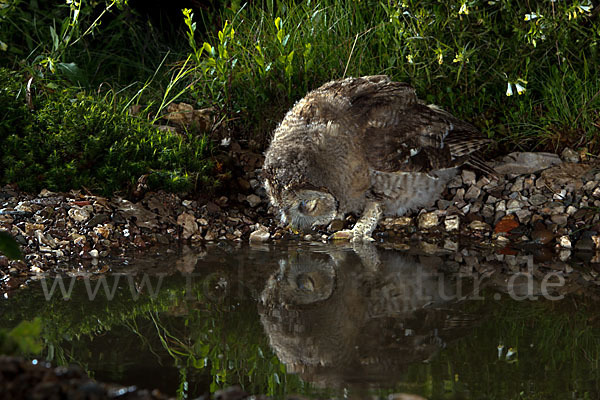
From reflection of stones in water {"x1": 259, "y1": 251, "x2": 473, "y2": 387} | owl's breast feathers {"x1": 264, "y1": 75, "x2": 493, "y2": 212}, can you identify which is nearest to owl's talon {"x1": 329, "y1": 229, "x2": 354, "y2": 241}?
owl's breast feathers {"x1": 264, "y1": 75, "x2": 493, "y2": 212}

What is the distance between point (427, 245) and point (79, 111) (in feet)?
8.35

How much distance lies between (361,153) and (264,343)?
6.18 ft

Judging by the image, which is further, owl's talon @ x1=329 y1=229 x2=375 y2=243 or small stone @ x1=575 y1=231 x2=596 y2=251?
owl's talon @ x1=329 y1=229 x2=375 y2=243

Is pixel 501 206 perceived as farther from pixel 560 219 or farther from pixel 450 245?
pixel 450 245

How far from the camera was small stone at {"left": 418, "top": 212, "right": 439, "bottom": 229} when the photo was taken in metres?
4.88

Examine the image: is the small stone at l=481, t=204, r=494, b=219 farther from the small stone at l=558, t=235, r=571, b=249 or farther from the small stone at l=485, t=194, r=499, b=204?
the small stone at l=558, t=235, r=571, b=249

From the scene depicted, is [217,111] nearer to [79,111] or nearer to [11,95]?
[79,111]

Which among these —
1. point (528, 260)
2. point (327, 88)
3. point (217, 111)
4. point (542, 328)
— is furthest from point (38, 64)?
point (542, 328)

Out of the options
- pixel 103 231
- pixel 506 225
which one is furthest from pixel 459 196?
pixel 103 231

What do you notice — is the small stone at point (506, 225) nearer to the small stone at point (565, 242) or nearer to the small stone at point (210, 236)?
the small stone at point (565, 242)

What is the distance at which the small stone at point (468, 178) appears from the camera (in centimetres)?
516

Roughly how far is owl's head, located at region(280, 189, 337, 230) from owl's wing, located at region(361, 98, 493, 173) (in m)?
0.40

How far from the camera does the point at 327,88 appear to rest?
484 centimetres

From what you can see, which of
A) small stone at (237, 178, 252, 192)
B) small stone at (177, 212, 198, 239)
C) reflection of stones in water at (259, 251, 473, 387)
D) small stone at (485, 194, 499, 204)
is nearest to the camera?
reflection of stones in water at (259, 251, 473, 387)
